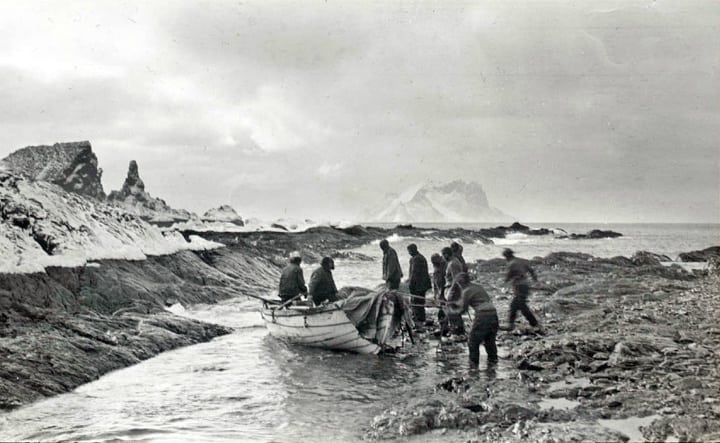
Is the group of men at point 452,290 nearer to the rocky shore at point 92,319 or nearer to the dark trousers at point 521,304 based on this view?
the dark trousers at point 521,304

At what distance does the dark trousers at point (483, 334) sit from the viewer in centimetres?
997

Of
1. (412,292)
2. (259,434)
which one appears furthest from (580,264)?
(259,434)

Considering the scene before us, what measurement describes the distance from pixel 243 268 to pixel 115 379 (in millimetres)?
15749

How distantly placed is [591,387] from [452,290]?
4180mm

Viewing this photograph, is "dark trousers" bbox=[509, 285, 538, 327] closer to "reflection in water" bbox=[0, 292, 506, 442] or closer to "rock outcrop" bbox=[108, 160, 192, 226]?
"reflection in water" bbox=[0, 292, 506, 442]

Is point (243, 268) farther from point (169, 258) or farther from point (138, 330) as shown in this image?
point (138, 330)

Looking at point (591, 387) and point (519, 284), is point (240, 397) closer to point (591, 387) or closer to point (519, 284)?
point (591, 387)

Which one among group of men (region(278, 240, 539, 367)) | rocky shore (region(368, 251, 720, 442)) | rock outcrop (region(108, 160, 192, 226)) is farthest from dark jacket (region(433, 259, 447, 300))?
rock outcrop (region(108, 160, 192, 226))

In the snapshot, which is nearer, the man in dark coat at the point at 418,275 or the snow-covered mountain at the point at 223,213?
the man in dark coat at the point at 418,275

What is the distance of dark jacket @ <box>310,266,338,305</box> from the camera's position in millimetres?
13195

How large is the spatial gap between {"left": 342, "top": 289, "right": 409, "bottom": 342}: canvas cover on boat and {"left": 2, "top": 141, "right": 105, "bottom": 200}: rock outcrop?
2882 inches

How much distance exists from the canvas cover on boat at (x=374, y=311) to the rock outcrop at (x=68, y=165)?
73.2 m

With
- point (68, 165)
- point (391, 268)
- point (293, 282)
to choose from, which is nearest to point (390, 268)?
point (391, 268)

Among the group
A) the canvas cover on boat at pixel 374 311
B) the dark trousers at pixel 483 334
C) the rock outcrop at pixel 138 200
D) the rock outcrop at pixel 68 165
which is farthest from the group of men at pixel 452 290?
the rock outcrop at pixel 138 200
